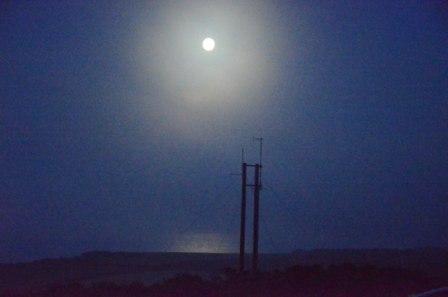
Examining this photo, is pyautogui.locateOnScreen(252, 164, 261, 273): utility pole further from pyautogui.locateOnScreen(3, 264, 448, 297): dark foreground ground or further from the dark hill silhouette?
the dark hill silhouette

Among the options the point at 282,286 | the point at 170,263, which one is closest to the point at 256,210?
the point at 282,286

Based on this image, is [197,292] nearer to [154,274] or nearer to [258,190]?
[258,190]

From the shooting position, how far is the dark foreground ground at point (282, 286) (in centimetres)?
2345

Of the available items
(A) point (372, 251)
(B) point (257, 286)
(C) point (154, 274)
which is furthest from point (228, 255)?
(B) point (257, 286)

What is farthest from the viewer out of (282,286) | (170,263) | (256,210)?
(170,263)

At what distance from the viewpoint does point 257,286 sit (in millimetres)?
24641

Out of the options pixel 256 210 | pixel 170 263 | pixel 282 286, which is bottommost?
pixel 282 286

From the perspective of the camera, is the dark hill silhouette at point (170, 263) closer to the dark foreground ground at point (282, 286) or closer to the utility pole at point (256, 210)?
the utility pole at point (256, 210)

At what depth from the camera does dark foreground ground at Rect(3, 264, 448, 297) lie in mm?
23453

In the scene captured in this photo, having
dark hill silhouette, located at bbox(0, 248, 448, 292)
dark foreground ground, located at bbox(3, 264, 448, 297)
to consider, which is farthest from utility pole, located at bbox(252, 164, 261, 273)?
dark hill silhouette, located at bbox(0, 248, 448, 292)

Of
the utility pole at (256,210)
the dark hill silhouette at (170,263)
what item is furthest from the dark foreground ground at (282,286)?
the dark hill silhouette at (170,263)

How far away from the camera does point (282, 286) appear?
2492 cm

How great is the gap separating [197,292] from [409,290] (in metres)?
8.50

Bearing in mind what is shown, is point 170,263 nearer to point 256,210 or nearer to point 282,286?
point 256,210
